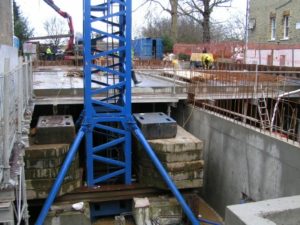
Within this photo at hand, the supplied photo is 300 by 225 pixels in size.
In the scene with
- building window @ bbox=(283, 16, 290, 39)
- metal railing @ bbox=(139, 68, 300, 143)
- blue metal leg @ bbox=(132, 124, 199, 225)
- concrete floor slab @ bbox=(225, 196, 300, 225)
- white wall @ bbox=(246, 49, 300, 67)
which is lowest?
blue metal leg @ bbox=(132, 124, 199, 225)

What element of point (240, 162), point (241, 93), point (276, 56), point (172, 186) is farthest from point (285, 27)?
point (172, 186)

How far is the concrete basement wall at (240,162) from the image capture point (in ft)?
25.0

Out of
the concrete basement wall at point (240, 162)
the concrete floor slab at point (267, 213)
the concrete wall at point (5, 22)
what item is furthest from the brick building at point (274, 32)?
the concrete floor slab at point (267, 213)

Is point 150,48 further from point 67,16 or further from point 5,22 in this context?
point 5,22

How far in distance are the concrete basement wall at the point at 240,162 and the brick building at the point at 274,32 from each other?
10.4 meters

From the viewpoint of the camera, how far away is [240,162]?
945 centimetres

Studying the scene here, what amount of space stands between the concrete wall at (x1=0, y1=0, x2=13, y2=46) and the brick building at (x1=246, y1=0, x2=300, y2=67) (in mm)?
14813

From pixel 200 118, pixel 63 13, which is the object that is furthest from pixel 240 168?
pixel 63 13

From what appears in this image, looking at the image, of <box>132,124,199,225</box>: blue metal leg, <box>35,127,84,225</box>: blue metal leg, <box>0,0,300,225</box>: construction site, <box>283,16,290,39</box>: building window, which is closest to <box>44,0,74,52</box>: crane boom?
<box>283,16,290,39</box>: building window

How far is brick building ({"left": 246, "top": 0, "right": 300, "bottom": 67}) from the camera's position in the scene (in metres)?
20.9

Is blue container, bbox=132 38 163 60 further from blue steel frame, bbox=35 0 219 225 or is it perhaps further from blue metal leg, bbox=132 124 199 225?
blue metal leg, bbox=132 124 199 225

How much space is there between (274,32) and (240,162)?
65.6 ft

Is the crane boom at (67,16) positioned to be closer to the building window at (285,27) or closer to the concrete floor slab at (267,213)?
the building window at (285,27)

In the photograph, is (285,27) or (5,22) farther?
(285,27)
